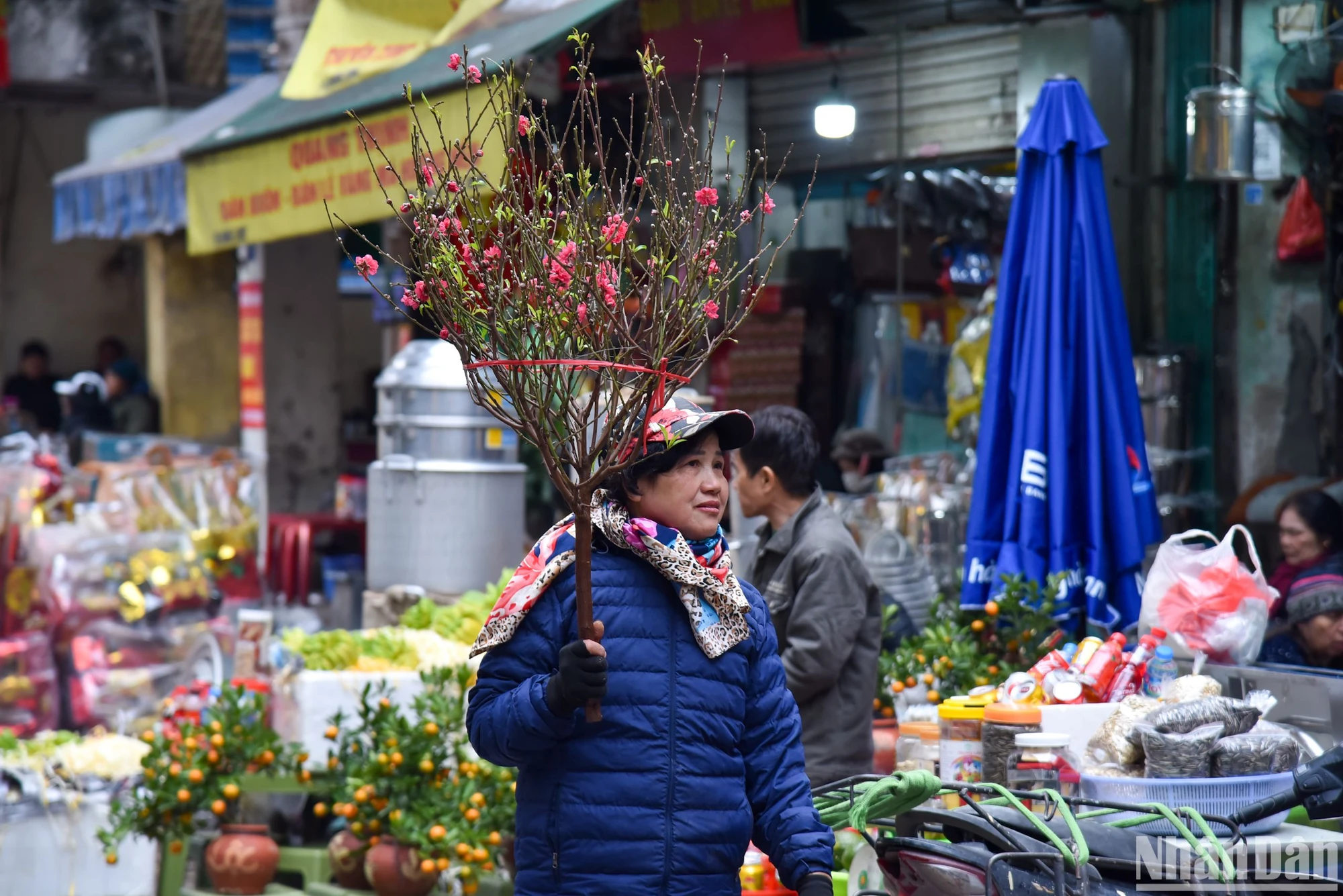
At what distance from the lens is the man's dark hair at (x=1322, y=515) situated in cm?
567

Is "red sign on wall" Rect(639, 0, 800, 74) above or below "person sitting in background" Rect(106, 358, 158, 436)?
above

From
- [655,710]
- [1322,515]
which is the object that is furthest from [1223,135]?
[655,710]

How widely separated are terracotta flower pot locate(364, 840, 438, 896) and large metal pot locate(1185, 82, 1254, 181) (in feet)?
14.2

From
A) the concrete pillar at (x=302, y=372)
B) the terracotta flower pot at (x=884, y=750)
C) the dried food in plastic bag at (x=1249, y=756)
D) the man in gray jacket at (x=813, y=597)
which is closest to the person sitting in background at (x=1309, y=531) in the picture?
the terracotta flower pot at (x=884, y=750)

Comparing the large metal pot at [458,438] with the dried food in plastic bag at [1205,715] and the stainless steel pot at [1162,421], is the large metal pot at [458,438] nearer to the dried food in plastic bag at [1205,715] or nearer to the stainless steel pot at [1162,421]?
the stainless steel pot at [1162,421]

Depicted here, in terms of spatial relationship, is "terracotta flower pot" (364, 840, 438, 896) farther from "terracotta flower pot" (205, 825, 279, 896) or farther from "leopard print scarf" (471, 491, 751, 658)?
"leopard print scarf" (471, 491, 751, 658)

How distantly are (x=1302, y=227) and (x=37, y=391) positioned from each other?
14107 mm

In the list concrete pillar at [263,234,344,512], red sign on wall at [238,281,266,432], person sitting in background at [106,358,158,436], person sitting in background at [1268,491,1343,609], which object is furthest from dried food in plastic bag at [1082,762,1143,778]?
person sitting in background at [106,358,158,436]

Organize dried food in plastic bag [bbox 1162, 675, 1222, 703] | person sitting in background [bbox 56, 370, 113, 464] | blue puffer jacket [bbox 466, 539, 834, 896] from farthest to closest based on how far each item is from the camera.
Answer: person sitting in background [bbox 56, 370, 113, 464] < dried food in plastic bag [bbox 1162, 675, 1222, 703] < blue puffer jacket [bbox 466, 539, 834, 896]

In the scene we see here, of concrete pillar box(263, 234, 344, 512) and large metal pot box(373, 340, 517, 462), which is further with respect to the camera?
concrete pillar box(263, 234, 344, 512)

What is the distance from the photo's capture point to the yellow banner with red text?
7711 mm

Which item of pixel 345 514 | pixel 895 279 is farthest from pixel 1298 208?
pixel 345 514

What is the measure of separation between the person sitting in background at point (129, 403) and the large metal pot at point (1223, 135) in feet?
36.4

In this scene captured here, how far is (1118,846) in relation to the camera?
3.00 metres
